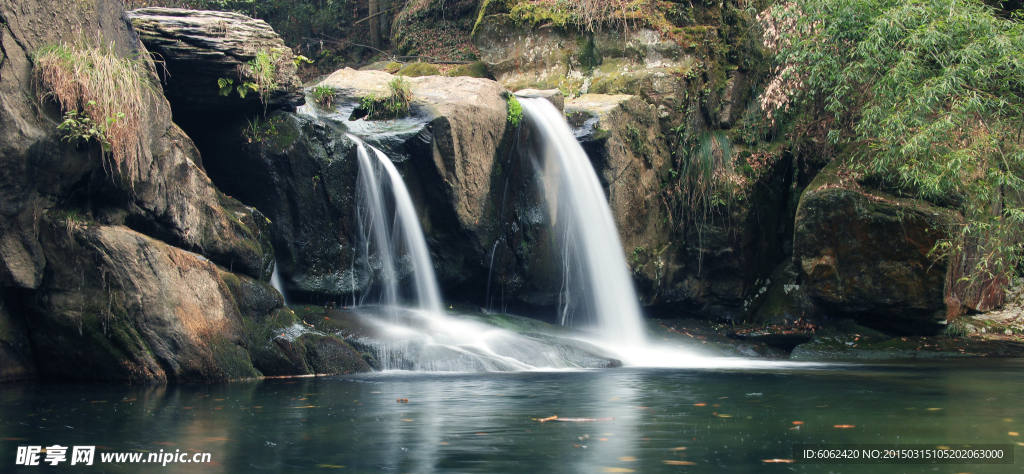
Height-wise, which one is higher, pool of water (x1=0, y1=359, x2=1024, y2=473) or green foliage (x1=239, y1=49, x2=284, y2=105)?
green foliage (x1=239, y1=49, x2=284, y2=105)

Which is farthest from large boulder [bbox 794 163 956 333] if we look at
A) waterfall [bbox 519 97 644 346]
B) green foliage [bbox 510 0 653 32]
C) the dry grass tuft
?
the dry grass tuft

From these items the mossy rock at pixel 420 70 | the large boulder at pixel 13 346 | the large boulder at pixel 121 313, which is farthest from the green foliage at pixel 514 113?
the large boulder at pixel 13 346

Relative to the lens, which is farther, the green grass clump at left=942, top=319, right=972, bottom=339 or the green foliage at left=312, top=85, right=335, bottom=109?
the green grass clump at left=942, top=319, right=972, bottom=339

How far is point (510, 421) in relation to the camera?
16.1 ft

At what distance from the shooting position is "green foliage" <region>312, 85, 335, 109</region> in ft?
36.8

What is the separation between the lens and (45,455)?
3861 mm

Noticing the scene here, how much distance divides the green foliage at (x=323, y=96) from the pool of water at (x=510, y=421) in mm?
5170

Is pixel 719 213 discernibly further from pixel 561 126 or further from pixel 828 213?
pixel 561 126

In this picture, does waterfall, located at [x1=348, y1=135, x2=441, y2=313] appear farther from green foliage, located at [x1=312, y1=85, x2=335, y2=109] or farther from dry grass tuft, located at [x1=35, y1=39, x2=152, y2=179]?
dry grass tuft, located at [x1=35, y1=39, x2=152, y2=179]

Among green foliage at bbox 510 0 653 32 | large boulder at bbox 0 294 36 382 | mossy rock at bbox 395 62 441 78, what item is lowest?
large boulder at bbox 0 294 36 382

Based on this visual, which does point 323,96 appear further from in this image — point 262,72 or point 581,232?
point 581,232

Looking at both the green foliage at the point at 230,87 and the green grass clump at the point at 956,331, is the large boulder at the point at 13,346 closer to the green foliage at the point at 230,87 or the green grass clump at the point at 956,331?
the green foliage at the point at 230,87

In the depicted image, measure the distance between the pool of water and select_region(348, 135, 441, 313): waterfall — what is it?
337cm

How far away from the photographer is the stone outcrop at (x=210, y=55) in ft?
29.6
